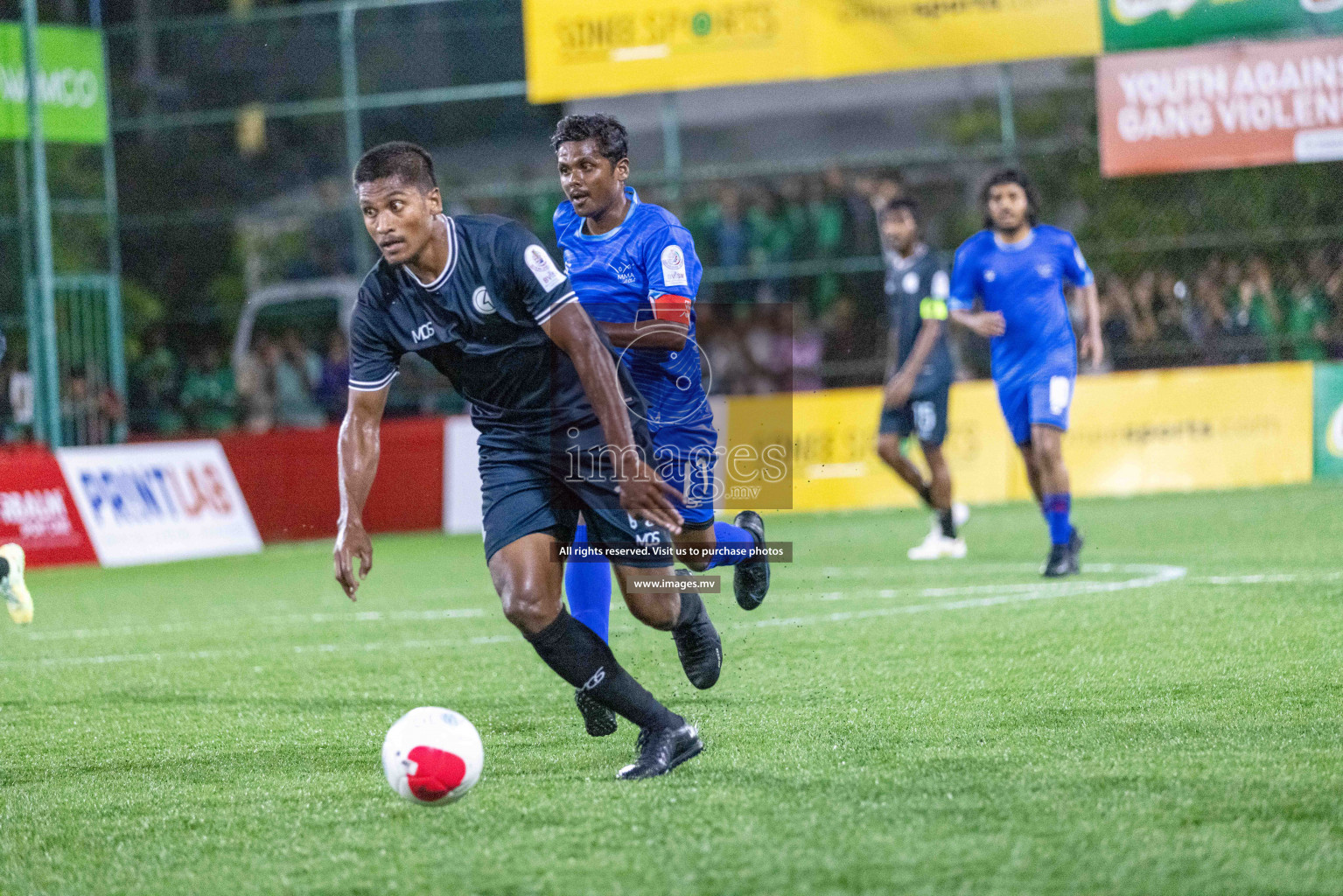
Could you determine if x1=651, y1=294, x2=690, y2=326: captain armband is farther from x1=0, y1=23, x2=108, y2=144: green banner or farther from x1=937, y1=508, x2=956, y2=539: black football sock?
x1=0, y1=23, x2=108, y2=144: green banner

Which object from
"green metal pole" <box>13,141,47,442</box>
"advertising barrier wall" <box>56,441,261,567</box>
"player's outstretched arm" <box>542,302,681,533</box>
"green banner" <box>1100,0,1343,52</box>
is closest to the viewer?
"player's outstretched arm" <box>542,302,681,533</box>

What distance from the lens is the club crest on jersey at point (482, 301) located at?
5133 mm

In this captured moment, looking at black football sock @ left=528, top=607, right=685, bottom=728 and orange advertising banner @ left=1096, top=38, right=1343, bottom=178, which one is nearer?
black football sock @ left=528, top=607, right=685, bottom=728

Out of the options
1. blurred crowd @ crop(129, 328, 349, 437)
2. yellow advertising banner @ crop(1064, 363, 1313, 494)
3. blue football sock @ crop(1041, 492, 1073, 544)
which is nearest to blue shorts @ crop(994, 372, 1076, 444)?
blue football sock @ crop(1041, 492, 1073, 544)

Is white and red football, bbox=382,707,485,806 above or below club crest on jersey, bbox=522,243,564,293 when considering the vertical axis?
below

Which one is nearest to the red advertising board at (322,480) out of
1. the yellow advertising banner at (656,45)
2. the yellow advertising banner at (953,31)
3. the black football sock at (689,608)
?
the yellow advertising banner at (656,45)

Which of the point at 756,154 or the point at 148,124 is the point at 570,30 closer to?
the point at 148,124

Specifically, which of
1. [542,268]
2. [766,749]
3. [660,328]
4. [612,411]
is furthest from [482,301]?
[766,749]

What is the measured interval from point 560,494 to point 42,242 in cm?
1469

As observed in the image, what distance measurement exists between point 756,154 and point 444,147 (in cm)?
512

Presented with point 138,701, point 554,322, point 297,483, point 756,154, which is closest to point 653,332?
point 554,322

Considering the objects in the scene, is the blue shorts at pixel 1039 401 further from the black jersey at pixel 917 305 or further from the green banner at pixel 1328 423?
the green banner at pixel 1328 423

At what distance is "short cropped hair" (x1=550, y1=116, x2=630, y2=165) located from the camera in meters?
6.25

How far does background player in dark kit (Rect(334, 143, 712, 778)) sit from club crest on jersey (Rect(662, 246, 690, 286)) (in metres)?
0.93
